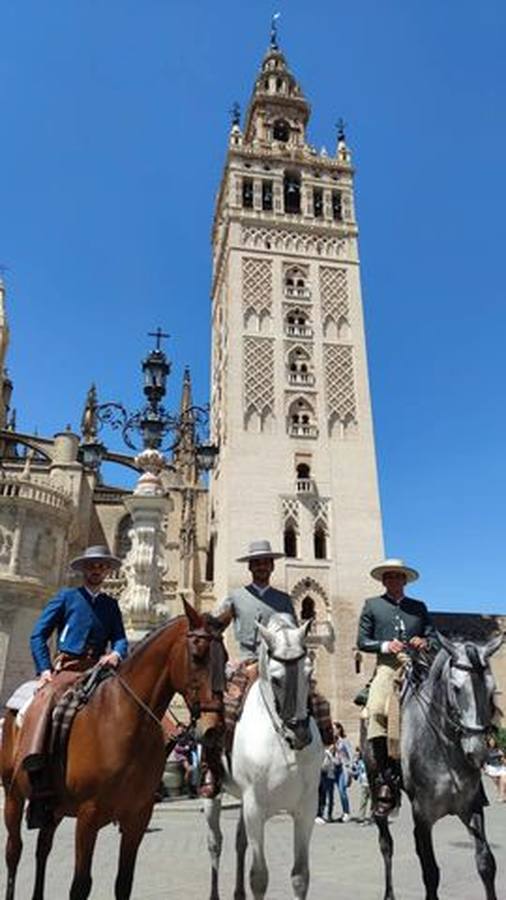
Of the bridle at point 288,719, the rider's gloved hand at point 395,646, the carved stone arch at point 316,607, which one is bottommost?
the bridle at point 288,719

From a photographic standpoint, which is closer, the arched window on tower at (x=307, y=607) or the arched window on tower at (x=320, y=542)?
the arched window on tower at (x=307, y=607)

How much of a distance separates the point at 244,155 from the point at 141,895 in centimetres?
3957

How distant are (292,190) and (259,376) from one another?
13169 millimetres

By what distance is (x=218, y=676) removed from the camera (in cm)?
420

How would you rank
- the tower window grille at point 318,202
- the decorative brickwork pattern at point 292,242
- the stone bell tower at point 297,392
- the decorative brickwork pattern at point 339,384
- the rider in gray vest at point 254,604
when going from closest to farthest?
the rider in gray vest at point 254,604
the stone bell tower at point 297,392
the decorative brickwork pattern at point 339,384
the decorative brickwork pattern at point 292,242
the tower window grille at point 318,202

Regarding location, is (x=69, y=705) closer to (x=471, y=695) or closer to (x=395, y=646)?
(x=395, y=646)

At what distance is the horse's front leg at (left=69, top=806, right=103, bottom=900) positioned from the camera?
403cm

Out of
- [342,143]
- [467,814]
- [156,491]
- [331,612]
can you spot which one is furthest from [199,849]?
[342,143]

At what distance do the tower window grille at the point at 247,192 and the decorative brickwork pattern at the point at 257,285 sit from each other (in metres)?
4.11

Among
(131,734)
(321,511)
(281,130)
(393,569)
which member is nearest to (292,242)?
(281,130)

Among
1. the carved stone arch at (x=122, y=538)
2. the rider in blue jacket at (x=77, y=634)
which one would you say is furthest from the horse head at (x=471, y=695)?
the carved stone arch at (x=122, y=538)

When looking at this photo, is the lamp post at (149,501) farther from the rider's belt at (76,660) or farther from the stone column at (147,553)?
the rider's belt at (76,660)

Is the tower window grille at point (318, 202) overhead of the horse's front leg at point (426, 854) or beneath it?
overhead

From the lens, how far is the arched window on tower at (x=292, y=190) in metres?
39.9
